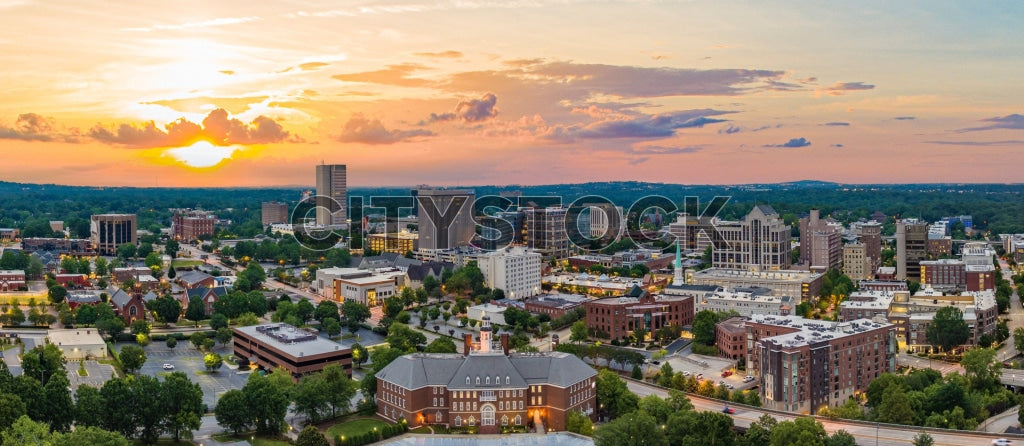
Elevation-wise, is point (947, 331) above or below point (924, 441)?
above

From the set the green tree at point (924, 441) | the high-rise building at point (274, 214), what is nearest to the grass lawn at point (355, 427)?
the green tree at point (924, 441)

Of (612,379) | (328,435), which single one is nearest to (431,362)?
(328,435)

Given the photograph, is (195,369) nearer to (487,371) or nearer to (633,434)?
(487,371)

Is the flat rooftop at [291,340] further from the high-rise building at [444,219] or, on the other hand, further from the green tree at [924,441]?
the high-rise building at [444,219]

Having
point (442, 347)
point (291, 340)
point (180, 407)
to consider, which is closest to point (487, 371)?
point (442, 347)

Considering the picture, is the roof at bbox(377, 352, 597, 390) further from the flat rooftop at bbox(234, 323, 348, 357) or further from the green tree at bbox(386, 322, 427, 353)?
the green tree at bbox(386, 322, 427, 353)

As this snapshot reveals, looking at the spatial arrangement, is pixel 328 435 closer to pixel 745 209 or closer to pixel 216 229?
pixel 216 229

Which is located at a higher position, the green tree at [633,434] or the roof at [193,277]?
the roof at [193,277]
